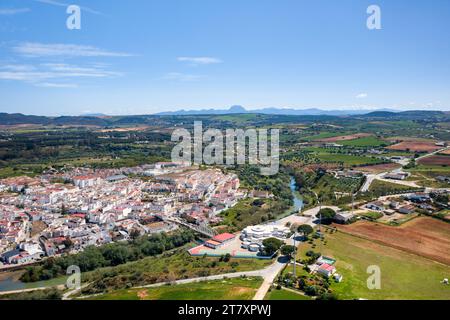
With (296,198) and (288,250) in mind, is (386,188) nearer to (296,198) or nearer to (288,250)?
(296,198)

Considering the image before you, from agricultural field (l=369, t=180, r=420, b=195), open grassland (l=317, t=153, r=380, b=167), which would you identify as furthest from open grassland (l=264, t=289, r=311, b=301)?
open grassland (l=317, t=153, r=380, b=167)

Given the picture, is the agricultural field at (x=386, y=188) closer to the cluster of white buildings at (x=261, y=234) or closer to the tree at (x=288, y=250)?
the cluster of white buildings at (x=261, y=234)

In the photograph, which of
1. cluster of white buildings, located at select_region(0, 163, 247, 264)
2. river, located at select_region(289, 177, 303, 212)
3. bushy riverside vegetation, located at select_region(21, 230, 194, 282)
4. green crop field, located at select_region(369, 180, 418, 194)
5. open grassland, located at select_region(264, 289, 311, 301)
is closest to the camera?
open grassland, located at select_region(264, 289, 311, 301)

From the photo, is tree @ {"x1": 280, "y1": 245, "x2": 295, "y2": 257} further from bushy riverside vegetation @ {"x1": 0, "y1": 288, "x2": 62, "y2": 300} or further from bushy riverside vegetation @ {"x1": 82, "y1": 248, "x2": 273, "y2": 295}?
bushy riverside vegetation @ {"x1": 0, "y1": 288, "x2": 62, "y2": 300}

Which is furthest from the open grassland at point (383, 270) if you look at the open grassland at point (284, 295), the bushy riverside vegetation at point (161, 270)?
the bushy riverside vegetation at point (161, 270)
